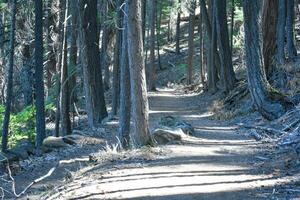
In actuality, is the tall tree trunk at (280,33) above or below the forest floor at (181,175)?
above

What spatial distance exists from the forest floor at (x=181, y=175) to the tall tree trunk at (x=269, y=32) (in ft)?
21.9

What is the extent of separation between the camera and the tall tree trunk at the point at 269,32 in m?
19.4

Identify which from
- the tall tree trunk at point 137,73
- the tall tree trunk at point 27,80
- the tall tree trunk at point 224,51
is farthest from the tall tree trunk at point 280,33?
the tall tree trunk at point 27,80

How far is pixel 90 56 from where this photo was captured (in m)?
19.6

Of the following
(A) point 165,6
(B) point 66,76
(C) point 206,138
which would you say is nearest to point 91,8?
(B) point 66,76

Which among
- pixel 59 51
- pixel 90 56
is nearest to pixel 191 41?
pixel 59 51

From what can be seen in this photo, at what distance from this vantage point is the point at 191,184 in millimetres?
8117

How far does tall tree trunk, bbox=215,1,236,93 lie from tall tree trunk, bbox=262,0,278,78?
4.09 metres

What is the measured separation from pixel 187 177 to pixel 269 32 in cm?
1236

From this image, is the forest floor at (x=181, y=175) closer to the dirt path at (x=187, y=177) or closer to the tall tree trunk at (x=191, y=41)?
the dirt path at (x=187, y=177)

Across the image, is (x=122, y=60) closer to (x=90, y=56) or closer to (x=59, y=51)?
(x=90, y=56)

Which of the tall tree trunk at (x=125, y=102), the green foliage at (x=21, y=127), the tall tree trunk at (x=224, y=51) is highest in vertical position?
the tall tree trunk at (x=224, y=51)

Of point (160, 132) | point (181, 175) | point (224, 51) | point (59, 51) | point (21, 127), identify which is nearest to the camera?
point (181, 175)

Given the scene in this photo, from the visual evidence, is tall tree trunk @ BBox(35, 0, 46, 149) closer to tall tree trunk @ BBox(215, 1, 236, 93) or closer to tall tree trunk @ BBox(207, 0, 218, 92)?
tall tree trunk @ BBox(215, 1, 236, 93)
